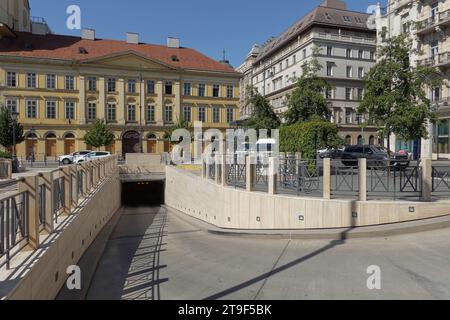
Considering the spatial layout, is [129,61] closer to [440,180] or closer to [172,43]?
[172,43]

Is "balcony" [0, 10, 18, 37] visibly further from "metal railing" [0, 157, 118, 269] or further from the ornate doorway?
"metal railing" [0, 157, 118, 269]

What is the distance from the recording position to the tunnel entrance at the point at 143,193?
3121 centimetres

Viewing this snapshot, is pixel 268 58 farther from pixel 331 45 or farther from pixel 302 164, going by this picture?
pixel 302 164

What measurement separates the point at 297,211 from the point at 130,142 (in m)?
46.4

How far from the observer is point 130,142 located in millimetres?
54000

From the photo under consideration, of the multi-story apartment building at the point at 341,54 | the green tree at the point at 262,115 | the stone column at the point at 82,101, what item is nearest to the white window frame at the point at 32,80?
the stone column at the point at 82,101

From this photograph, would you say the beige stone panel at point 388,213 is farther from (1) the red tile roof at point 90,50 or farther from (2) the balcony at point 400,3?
(1) the red tile roof at point 90,50

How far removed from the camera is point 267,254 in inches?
328

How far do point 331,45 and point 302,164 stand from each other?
157 feet

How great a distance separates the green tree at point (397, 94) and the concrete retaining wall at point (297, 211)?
25.9 feet

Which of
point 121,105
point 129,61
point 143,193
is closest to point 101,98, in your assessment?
point 121,105

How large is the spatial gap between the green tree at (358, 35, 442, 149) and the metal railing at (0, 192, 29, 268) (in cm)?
1555

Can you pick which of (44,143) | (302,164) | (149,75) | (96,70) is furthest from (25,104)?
(302,164)

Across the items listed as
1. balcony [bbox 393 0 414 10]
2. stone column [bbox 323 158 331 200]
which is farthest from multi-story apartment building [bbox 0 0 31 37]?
stone column [bbox 323 158 331 200]
